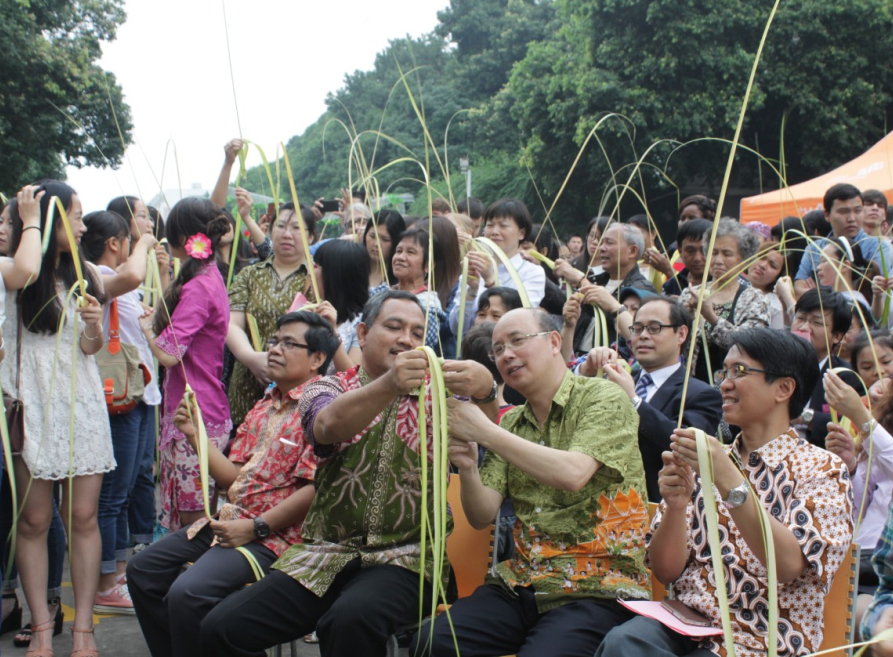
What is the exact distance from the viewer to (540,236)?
6.62 m

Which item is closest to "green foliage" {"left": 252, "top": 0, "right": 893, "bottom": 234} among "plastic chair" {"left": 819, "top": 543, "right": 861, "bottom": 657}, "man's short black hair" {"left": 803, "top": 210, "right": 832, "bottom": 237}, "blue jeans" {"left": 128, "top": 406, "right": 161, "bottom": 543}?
"man's short black hair" {"left": 803, "top": 210, "right": 832, "bottom": 237}

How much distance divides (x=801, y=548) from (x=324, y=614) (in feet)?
4.76

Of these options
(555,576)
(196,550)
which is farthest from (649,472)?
(196,550)

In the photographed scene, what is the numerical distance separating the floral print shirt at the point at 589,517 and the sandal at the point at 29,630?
7.62 feet

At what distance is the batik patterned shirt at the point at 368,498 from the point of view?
9.92ft

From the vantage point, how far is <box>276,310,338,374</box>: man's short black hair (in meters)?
3.66

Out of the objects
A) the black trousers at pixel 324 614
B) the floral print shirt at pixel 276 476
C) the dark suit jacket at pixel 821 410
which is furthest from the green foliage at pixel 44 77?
the dark suit jacket at pixel 821 410

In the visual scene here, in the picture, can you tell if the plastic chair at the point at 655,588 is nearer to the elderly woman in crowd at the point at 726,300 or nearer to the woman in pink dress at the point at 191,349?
the elderly woman in crowd at the point at 726,300

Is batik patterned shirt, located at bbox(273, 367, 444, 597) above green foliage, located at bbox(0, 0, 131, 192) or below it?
below

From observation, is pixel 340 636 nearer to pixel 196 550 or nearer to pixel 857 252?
pixel 196 550

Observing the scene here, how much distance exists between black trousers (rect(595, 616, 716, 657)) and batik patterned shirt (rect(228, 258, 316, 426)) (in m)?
2.57

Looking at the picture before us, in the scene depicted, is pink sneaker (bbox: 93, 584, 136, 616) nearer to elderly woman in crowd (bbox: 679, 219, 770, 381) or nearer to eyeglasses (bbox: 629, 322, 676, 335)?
eyeglasses (bbox: 629, 322, 676, 335)

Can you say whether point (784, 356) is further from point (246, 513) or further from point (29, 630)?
point (29, 630)

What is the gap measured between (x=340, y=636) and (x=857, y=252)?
13.9ft
